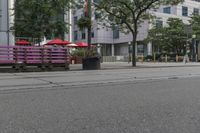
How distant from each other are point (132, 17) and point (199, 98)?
23464mm

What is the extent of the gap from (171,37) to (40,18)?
35641 mm

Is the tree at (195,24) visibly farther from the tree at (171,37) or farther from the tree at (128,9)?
the tree at (128,9)

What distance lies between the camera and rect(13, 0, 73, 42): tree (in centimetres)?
2704

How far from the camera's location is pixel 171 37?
196 ft

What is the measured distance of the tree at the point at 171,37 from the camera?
194ft

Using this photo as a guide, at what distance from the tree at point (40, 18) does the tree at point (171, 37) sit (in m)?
33.0

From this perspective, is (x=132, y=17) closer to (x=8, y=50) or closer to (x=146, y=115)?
(x=8, y=50)

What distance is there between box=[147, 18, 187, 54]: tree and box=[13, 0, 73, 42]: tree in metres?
33.0

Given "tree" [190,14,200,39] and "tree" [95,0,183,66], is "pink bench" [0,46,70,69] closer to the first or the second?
"tree" [95,0,183,66]

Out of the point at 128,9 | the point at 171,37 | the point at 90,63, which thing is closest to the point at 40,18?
the point at 90,63

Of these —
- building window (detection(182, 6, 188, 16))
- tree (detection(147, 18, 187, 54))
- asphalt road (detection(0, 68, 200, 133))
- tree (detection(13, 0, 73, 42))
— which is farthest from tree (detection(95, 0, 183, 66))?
building window (detection(182, 6, 188, 16))

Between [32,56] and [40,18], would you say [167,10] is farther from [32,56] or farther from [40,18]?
[32,56]

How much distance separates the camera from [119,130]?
18.2ft

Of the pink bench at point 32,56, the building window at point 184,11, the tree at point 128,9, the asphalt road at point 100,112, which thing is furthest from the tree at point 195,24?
the asphalt road at point 100,112
